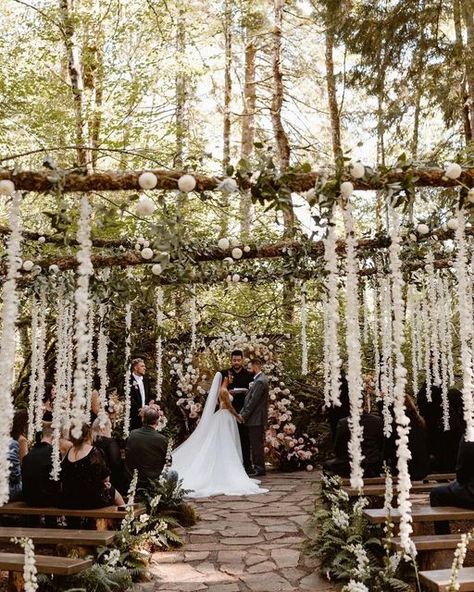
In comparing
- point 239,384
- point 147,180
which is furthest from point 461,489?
point 239,384

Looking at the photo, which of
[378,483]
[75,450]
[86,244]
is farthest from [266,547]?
[86,244]

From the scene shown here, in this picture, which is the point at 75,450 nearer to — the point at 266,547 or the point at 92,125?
the point at 266,547

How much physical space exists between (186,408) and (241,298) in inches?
108

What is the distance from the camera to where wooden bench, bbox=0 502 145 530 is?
5.25 meters

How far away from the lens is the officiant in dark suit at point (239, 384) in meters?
10.2

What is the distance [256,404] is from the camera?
975cm

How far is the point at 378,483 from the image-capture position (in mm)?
6340

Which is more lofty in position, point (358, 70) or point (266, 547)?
point (358, 70)

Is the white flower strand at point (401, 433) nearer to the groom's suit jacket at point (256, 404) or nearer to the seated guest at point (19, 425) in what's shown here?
the seated guest at point (19, 425)

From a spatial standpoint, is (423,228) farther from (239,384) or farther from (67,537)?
(239,384)

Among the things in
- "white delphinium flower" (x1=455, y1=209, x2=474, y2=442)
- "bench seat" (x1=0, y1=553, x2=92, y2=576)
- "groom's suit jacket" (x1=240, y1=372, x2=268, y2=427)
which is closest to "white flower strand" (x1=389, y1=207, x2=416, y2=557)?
"white delphinium flower" (x1=455, y1=209, x2=474, y2=442)

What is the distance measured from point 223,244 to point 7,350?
2574mm

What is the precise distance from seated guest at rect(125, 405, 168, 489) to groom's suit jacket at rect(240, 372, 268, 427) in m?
3.17

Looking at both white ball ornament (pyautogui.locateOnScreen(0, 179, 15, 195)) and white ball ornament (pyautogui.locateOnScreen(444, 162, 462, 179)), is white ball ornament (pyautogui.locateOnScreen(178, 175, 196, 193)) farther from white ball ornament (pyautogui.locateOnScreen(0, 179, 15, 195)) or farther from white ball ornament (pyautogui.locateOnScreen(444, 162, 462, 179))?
white ball ornament (pyautogui.locateOnScreen(444, 162, 462, 179))
